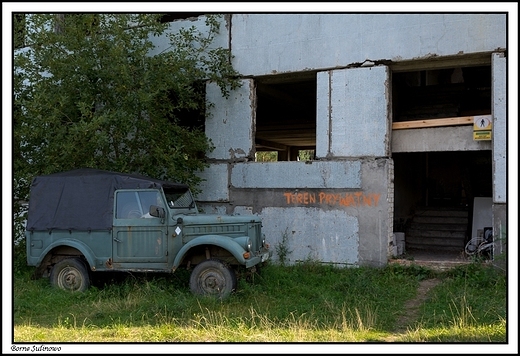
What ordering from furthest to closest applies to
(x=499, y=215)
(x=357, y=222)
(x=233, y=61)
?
(x=233, y=61) → (x=357, y=222) → (x=499, y=215)

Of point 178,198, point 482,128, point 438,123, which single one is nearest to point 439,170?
point 438,123

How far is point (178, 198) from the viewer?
334 inches

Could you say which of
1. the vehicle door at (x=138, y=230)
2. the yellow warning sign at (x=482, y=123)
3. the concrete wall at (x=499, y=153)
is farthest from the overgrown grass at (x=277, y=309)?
the yellow warning sign at (x=482, y=123)

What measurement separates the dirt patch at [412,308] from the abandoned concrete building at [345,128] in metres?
0.95

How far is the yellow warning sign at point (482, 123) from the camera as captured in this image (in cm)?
897

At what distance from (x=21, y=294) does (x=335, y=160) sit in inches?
239

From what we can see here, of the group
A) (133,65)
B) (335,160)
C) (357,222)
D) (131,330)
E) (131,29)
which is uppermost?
(131,29)

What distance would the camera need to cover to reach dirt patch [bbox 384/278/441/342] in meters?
6.39

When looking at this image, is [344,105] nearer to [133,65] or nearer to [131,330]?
[133,65]

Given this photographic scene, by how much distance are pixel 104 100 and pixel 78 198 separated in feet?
8.05

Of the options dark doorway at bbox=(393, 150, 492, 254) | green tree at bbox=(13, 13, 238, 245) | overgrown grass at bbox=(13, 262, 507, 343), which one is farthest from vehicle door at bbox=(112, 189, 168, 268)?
dark doorway at bbox=(393, 150, 492, 254)

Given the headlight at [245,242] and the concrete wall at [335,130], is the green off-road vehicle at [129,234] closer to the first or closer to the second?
the headlight at [245,242]

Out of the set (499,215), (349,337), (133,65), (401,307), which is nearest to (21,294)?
(133,65)

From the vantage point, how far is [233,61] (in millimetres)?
10906
